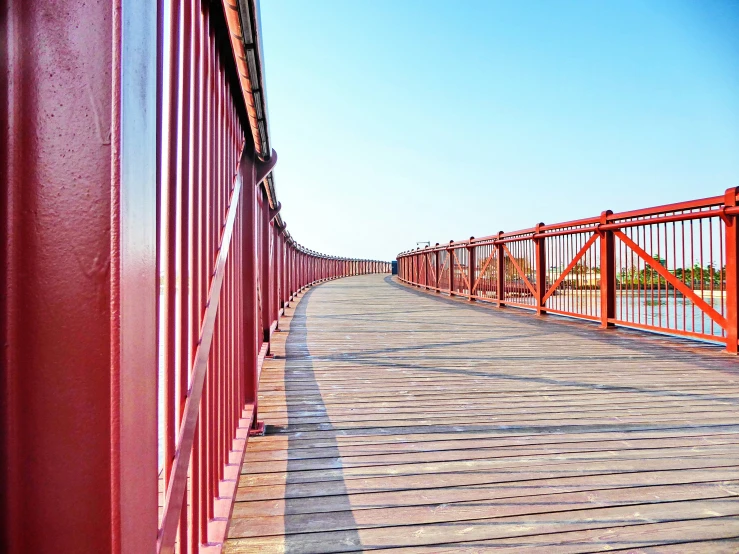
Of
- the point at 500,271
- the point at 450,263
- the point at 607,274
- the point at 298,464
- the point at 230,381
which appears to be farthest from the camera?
the point at 450,263

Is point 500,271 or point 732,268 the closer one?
point 732,268

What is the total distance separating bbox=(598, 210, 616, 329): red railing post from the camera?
6.75 meters

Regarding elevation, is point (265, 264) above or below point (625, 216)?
below

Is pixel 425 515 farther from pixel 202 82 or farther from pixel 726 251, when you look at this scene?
pixel 726 251

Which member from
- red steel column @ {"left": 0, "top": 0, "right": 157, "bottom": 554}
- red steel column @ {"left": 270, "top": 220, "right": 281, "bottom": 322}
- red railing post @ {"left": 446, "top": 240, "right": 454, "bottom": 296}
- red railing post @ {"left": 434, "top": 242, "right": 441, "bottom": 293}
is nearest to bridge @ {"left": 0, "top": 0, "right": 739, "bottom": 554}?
red steel column @ {"left": 0, "top": 0, "right": 157, "bottom": 554}

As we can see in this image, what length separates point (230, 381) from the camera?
2201 millimetres

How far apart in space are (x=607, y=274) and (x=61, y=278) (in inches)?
283

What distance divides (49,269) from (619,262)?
23.6ft

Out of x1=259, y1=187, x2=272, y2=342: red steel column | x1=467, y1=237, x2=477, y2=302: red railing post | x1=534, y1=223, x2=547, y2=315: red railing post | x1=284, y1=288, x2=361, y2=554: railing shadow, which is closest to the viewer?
x1=284, y1=288, x2=361, y2=554: railing shadow

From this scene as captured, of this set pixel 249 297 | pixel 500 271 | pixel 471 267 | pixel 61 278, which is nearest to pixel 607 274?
pixel 500 271

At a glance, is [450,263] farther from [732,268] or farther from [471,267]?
[732,268]

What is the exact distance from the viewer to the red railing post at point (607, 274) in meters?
6.75

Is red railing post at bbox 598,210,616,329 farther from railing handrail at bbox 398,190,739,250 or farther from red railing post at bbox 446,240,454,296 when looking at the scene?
red railing post at bbox 446,240,454,296

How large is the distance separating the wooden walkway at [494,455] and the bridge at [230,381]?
0.05 ft
